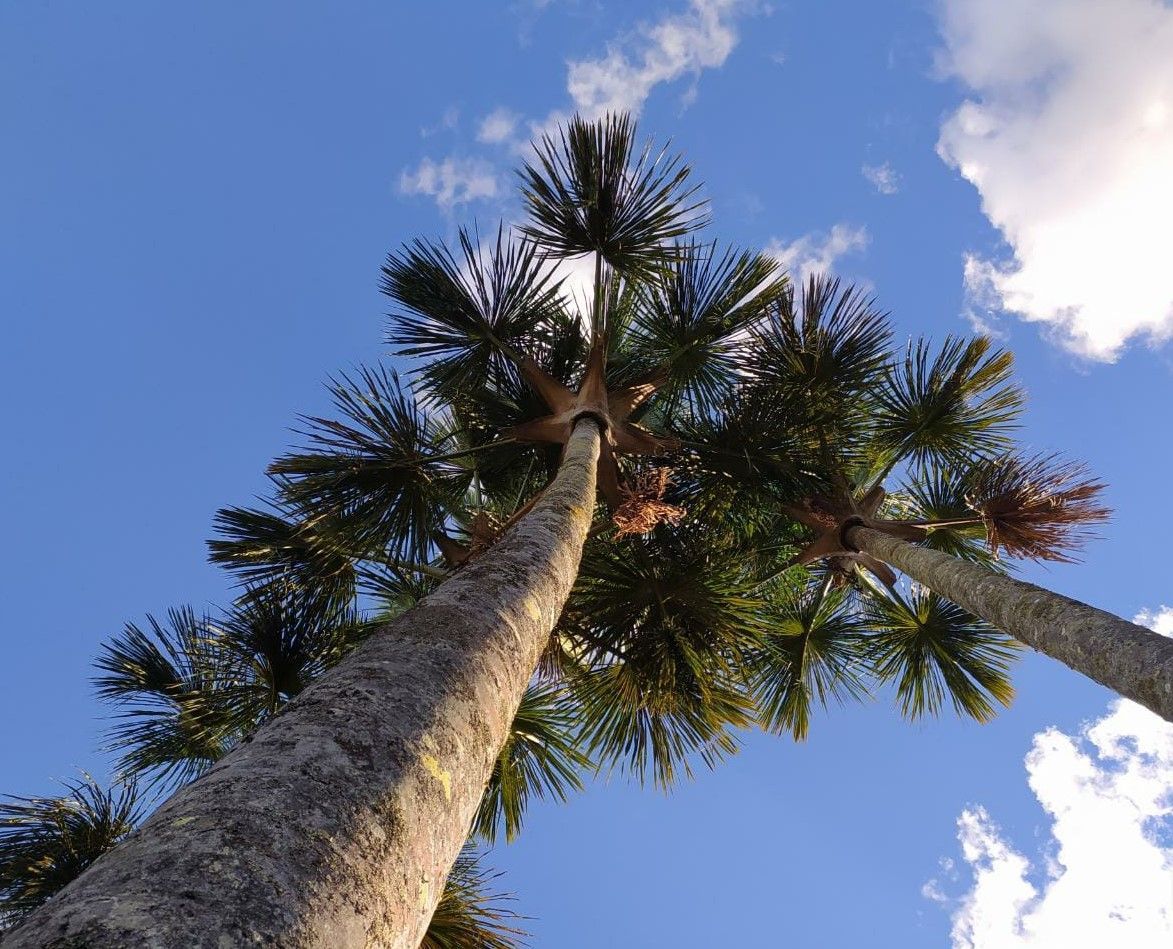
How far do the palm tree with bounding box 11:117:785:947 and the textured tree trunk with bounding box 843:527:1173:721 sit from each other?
2.15m

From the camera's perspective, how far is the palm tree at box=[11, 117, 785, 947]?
3.71ft

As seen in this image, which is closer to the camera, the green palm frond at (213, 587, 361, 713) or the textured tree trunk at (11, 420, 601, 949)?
the textured tree trunk at (11, 420, 601, 949)

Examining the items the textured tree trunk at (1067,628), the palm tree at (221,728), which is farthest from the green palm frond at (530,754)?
the textured tree trunk at (1067,628)

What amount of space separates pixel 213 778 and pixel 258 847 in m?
0.28

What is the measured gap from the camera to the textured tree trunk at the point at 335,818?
101 cm

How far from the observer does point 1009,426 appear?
7164 mm

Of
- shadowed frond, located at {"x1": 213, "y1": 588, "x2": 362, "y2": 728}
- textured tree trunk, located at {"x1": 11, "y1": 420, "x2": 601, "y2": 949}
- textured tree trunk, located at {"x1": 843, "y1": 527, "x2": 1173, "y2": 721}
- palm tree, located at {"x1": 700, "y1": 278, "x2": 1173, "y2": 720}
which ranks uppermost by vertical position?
palm tree, located at {"x1": 700, "y1": 278, "x2": 1173, "y2": 720}

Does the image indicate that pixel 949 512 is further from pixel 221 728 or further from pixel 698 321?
pixel 221 728

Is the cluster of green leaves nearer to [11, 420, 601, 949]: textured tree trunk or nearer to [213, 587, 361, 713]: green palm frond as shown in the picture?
[213, 587, 361, 713]: green palm frond

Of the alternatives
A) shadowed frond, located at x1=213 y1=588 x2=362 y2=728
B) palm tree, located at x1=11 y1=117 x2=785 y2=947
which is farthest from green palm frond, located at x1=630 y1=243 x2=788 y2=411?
shadowed frond, located at x1=213 y1=588 x2=362 y2=728

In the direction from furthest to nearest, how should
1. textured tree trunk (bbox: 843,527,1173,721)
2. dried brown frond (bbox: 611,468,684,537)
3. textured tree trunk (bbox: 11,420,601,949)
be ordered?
dried brown frond (bbox: 611,468,684,537) → textured tree trunk (bbox: 843,527,1173,721) → textured tree trunk (bbox: 11,420,601,949)

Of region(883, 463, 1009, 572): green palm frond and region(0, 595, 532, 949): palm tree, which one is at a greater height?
region(883, 463, 1009, 572): green palm frond

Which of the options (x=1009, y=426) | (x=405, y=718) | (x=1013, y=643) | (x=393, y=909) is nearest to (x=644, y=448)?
(x=1009, y=426)

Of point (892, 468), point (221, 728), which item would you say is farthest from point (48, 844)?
point (892, 468)
